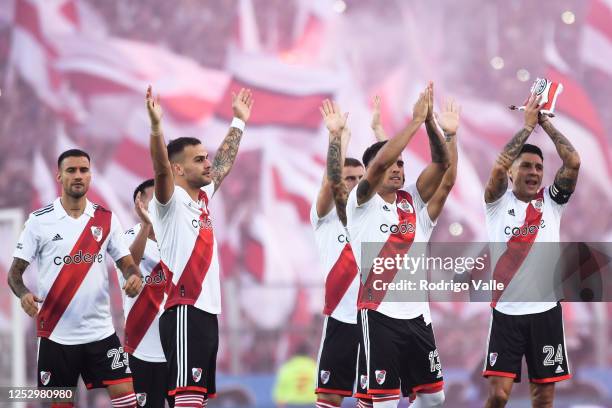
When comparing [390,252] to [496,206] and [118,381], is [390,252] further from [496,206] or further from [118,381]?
[118,381]

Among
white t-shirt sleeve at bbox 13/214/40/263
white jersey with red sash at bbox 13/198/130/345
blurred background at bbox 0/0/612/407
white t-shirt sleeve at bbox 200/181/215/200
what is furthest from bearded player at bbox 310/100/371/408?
blurred background at bbox 0/0/612/407

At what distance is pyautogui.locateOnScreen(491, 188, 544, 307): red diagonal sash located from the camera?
28.3ft

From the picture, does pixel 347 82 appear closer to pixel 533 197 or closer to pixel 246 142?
pixel 246 142

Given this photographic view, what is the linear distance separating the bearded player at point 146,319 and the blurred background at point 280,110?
7.95 metres

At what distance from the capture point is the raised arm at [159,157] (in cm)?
756

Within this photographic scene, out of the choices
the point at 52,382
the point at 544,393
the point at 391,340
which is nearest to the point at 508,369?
the point at 544,393

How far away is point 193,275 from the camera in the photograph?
788cm

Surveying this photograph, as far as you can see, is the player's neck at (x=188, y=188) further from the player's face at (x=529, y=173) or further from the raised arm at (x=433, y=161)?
the player's face at (x=529, y=173)

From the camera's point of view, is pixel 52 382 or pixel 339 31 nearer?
pixel 52 382

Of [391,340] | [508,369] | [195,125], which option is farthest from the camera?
[195,125]

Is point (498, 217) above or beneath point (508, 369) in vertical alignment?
above

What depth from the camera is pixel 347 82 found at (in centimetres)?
1891

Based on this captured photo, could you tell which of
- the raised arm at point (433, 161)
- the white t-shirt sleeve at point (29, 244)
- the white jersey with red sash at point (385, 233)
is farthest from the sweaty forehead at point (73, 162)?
the raised arm at point (433, 161)

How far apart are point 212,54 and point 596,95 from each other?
23.3 ft
